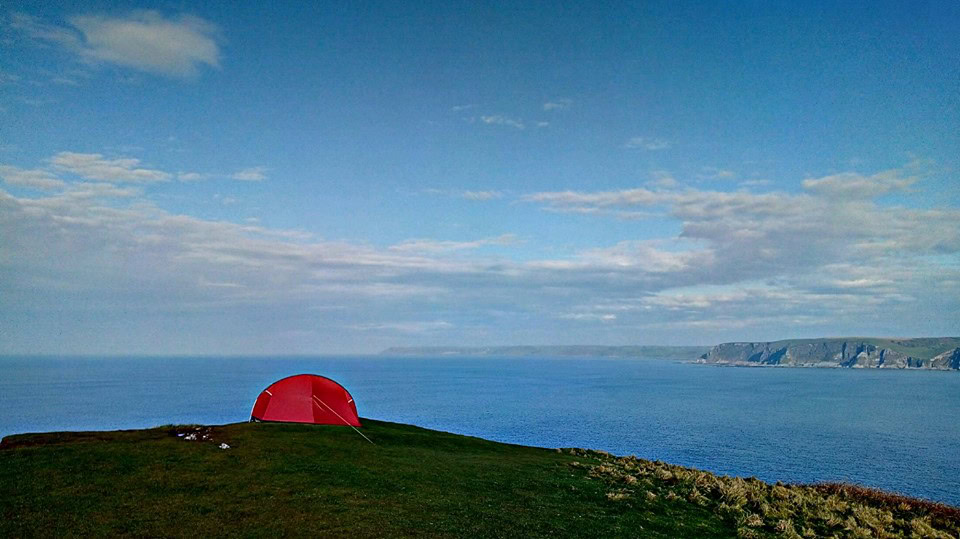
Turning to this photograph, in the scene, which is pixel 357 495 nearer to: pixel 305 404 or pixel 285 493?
pixel 285 493

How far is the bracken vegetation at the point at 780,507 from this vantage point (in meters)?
20.4

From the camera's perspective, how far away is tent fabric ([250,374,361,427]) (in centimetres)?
3288

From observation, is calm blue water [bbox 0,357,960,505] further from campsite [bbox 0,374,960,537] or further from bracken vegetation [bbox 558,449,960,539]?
campsite [bbox 0,374,960,537]

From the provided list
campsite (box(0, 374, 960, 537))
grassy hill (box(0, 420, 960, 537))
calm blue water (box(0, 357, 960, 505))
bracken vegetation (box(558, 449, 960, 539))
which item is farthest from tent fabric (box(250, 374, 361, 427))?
calm blue water (box(0, 357, 960, 505))

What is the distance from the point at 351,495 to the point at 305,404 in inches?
624

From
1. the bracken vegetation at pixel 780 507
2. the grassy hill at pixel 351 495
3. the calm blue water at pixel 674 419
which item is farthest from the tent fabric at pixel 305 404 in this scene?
the calm blue water at pixel 674 419

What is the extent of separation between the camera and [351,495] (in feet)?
61.9

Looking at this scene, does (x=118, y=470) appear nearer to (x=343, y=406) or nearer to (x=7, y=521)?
(x=7, y=521)

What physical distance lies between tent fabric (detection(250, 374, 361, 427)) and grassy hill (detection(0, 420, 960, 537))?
3097mm

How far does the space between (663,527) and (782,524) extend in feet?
17.9

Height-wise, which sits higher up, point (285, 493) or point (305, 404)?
point (305, 404)

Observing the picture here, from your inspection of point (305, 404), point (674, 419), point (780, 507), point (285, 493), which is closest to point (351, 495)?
point (285, 493)

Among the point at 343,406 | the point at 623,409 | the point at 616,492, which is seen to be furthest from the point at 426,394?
the point at 616,492

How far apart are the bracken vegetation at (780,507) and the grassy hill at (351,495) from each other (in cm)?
10
